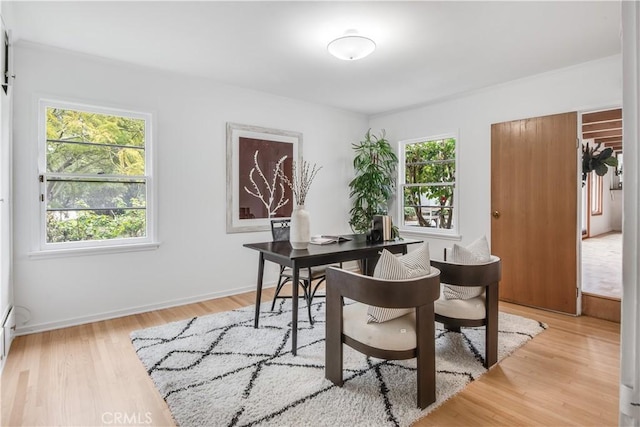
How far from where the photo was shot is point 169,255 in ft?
11.7

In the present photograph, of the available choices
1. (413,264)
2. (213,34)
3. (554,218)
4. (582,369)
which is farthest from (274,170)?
(582,369)

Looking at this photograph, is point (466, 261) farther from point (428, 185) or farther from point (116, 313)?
point (116, 313)

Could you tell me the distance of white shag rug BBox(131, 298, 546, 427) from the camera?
1.80 meters

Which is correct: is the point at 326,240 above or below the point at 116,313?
above

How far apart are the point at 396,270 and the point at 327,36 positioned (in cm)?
194

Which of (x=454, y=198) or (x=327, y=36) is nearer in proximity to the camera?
(x=327, y=36)

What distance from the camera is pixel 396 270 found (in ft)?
6.11

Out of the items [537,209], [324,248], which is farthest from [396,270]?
[537,209]

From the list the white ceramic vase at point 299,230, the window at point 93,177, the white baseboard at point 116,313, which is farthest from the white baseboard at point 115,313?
the white ceramic vase at point 299,230

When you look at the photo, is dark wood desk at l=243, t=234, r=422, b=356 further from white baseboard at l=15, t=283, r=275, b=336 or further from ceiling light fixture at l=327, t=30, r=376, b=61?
ceiling light fixture at l=327, t=30, r=376, b=61

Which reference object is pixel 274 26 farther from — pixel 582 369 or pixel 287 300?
pixel 582 369

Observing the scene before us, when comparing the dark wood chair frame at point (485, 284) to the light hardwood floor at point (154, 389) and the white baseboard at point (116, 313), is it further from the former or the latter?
the white baseboard at point (116, 313)

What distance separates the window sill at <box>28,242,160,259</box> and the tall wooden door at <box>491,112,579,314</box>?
149 inches

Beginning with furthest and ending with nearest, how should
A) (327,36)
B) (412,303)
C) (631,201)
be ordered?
(327,36)
(412,303)
(631,201)
